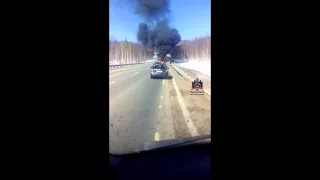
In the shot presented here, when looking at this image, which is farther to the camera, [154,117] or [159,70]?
[159,70]

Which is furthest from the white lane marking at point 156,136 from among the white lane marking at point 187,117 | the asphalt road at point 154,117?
the white lane marking at point 187,117

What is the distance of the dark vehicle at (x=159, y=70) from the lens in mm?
14520

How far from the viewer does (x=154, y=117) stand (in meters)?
7.42

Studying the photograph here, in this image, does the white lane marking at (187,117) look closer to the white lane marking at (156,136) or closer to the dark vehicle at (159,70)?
the white lane marking at (156,136)

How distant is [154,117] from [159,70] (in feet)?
25.8

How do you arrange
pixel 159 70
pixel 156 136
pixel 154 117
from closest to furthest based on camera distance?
pixel 156 136 < pixel 154 117 < pixel 159 70

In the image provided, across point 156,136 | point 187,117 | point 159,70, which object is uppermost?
point 159,70

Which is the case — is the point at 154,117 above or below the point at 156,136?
above

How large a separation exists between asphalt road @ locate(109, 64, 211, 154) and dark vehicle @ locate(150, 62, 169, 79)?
2.53 meters

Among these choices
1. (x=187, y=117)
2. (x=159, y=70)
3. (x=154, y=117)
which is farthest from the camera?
(x=159, y=70)

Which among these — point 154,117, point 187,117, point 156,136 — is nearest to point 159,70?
point 187,117

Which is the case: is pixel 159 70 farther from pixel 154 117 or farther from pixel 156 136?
pixel 156 136
